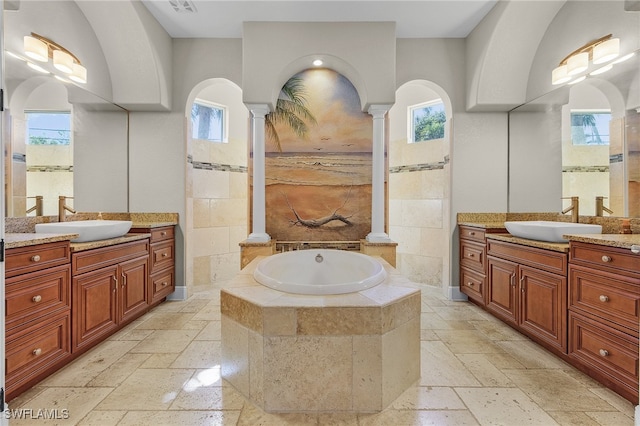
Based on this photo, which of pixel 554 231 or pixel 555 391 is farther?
pixel 554 231

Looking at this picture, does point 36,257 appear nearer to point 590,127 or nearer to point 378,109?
point 378,109

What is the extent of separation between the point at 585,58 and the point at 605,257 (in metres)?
1.96

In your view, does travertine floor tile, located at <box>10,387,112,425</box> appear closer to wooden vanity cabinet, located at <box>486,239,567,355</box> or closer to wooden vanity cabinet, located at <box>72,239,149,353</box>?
wooden vanity cabinet, located at <box>72,239,149,353</box>

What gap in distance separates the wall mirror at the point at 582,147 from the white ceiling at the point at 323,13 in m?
1.23

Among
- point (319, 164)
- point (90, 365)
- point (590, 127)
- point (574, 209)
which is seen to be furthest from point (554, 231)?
point (90, 365)

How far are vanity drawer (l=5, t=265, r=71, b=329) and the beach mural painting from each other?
1.96 metres

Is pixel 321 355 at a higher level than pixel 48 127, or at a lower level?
lower

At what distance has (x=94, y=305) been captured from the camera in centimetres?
227

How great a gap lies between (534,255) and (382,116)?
2016mm

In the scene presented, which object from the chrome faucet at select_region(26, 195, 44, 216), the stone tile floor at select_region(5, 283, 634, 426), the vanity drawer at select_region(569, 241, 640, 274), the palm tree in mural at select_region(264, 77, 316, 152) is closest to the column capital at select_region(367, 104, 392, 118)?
the palm tree in mural at select_region(264, 77, 316, 152)

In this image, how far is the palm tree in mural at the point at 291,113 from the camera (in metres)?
3.50

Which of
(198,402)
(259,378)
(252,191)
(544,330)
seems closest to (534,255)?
(544,330)

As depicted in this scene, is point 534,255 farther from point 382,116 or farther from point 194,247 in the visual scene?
point 194,247

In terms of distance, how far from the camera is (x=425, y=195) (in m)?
4.09
